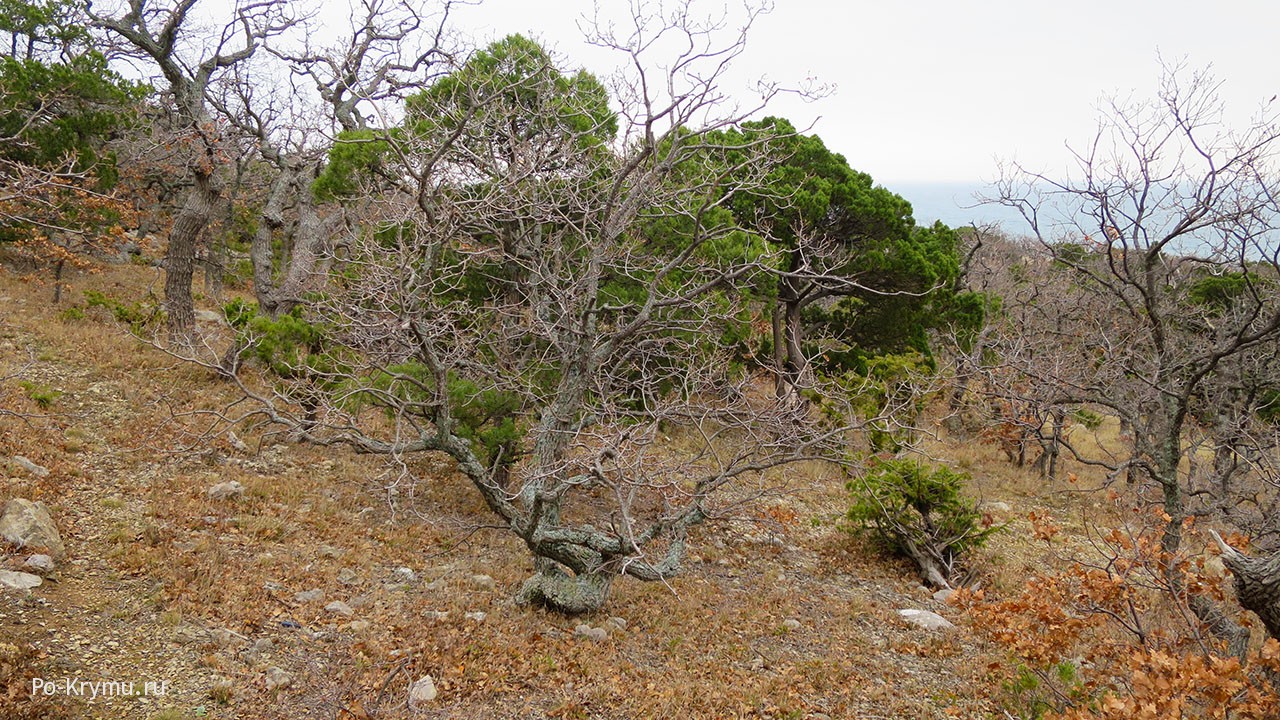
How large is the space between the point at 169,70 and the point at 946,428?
18.5 metres

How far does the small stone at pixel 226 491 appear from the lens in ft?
23.1

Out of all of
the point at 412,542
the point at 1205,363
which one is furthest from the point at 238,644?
the point at 1205,363

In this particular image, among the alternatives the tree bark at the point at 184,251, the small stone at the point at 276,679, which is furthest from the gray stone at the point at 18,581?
the tree bark at the point at 184,251

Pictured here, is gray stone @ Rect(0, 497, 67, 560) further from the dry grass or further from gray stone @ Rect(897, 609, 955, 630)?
gray stone @ Rect(897, 609, 955, 630)

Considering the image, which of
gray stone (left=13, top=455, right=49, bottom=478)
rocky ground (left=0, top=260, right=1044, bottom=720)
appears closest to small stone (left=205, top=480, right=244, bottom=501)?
rocky ground (left=0, top=260, right=1044, bottom=720)

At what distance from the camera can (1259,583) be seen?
370 centimetres

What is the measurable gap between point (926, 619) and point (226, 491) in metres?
7.46

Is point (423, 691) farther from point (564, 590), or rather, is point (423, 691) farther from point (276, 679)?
point (564, 590)

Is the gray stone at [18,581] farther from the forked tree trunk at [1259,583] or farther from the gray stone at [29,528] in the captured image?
the forked tree trunk at [1259,583]

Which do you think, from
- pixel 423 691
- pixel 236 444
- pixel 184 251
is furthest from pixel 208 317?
pixel 423 691

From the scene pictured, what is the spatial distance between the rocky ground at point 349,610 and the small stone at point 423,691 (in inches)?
0.7

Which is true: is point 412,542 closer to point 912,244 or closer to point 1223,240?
point 1223,240

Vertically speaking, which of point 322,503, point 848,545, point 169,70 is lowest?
point 848,545

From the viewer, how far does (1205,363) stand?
676 centimetres
